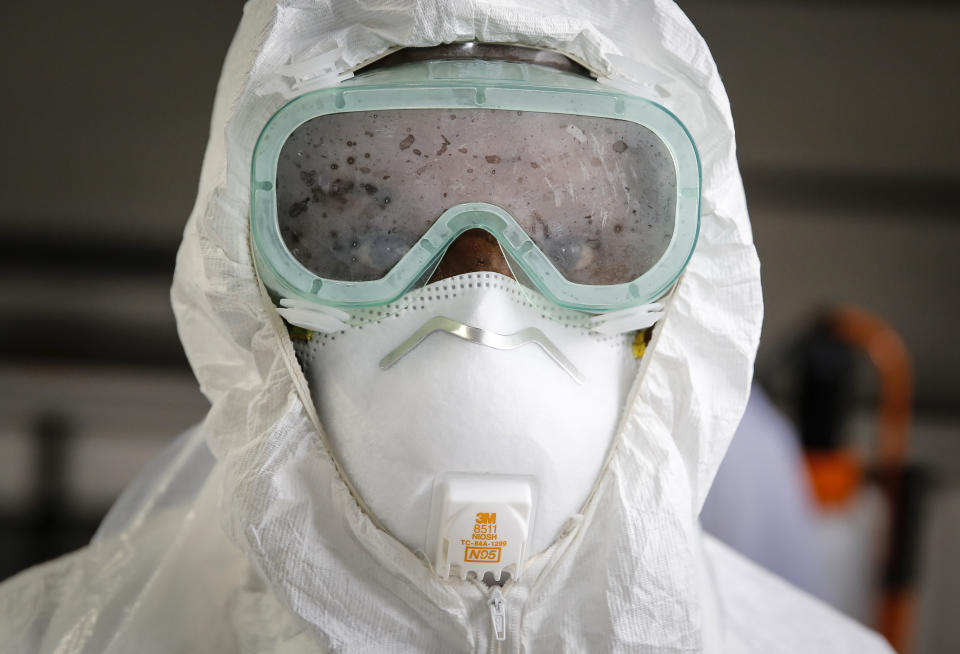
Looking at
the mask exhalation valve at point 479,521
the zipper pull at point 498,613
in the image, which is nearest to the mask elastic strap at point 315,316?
the mask exhalation valve at point 479,521

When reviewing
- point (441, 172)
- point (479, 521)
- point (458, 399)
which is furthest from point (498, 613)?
point (441, 172)

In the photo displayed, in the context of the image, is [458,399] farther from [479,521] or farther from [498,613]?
[498,613]

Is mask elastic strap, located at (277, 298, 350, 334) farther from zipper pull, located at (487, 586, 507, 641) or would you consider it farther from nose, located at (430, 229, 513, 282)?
zipper pull, located at (487, 586, 507, 641)

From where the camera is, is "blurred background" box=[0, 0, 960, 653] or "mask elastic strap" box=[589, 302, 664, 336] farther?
"blurred background" box=[0, 0, 960, 653]

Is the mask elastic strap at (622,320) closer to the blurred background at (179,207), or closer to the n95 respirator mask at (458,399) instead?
the n95 respirator mask at (458,399)

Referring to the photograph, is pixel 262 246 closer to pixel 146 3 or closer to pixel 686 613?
pixel 686 613

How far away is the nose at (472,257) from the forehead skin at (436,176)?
0.11 ft

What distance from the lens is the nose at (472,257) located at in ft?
2.92

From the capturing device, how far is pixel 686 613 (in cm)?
92

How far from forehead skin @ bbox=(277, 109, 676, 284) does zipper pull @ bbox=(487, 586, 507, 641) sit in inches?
12.5

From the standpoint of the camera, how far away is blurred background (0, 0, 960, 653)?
2871 millimetres

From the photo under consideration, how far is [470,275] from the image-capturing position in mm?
882

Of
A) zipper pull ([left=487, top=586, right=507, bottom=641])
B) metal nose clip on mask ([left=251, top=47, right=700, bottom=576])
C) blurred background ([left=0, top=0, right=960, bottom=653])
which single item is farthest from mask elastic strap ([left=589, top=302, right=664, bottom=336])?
Result: blurred background ([left=0, top=0, right=960, bottom=653])

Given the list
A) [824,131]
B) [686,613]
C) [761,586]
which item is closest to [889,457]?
[824,131]
